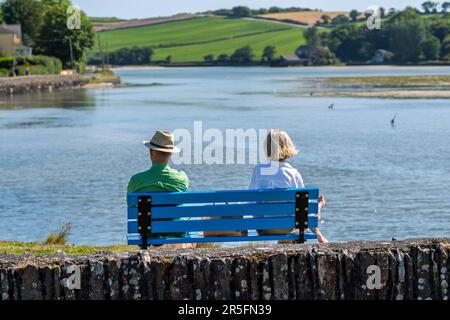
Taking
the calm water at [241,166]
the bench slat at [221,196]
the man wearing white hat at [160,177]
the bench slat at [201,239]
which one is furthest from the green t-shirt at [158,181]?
the calm water at [241,166]

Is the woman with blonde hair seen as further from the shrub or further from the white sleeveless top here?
the shrub

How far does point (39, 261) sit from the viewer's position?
8.59 m

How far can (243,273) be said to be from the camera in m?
8.72

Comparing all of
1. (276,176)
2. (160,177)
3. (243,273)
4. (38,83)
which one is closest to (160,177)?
(160,177)

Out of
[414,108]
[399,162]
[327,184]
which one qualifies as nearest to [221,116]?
[414,108]

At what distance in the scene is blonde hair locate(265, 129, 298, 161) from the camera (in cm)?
1083

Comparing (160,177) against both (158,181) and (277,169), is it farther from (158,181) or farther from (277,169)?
(277,169)

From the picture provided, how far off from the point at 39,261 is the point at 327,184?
66.4ft

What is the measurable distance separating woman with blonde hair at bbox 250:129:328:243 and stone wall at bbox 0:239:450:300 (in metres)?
2.00

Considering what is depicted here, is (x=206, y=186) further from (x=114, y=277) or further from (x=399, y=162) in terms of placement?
(x=114, y=277)

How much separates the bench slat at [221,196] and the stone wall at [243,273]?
1248 mm

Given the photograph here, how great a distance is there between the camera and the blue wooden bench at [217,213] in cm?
1008

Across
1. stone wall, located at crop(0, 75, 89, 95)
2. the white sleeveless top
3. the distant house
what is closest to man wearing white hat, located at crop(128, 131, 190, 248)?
the white sleeveless top

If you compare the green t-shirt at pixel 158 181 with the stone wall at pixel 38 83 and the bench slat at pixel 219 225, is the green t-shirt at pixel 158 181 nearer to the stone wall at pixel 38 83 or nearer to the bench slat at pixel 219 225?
the bench slat at pixel 219 225
